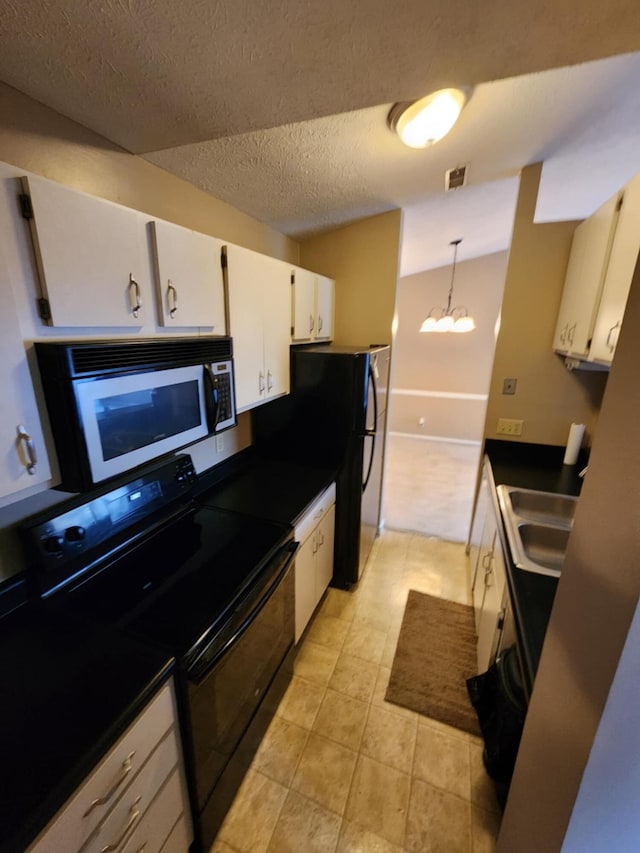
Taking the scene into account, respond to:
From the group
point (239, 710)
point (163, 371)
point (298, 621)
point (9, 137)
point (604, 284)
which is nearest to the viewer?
point (9, 137)

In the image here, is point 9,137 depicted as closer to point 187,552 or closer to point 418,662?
point 187,552

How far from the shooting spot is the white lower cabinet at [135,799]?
0.73 m

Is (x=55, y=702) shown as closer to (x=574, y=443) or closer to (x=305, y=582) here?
(x=305, y=582)

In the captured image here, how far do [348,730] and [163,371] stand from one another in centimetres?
181

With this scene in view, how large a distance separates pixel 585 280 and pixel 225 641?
2.32 m

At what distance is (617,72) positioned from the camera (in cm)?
133

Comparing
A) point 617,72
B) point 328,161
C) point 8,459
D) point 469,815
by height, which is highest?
point 617,72

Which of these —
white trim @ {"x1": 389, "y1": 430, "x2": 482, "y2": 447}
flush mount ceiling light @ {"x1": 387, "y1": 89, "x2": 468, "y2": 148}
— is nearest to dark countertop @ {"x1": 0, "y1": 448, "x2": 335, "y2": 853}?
flush mount ceiling light @ {"x1": 387, "y1": 89, "x2": 468, "y2": 148}

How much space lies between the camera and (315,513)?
76.3 inches

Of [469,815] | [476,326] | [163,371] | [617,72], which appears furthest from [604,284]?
[476,326]

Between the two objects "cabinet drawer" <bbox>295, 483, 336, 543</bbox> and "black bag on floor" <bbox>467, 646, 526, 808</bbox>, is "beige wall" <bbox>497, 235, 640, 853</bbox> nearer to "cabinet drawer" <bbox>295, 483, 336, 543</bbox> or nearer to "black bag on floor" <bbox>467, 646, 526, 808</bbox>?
"black bag on floor" <bbox>467, 646, 526, 808</bbox>

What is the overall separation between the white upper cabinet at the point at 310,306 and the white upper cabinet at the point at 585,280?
1477 mm

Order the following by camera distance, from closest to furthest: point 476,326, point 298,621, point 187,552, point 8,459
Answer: point 8,459
point 187,552
point 298,621
point 476,326

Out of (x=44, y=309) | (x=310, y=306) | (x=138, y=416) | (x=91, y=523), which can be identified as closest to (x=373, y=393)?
(x=310, y=306)
